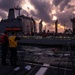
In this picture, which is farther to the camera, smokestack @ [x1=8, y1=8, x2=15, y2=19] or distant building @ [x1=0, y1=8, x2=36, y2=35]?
smokestack @ [x1=8, y1=8, x2=15, y2=19]

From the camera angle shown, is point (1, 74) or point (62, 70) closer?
point (1, 74)

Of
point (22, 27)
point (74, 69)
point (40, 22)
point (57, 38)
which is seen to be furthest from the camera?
point (40, 22)

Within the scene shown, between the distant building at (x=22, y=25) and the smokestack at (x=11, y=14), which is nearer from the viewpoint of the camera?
the distant building at (x=22, y=25)

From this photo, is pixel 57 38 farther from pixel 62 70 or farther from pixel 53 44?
pixel 62 70

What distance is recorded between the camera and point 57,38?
103ft

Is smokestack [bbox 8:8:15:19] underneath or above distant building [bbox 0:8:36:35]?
above

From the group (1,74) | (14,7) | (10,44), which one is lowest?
(1,74)

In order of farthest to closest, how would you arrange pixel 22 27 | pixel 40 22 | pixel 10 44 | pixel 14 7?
pixel 14 7 < pixel 40 22 < pixel 22 27 < pixel 10 44

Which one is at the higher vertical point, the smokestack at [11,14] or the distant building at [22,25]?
the smokestack at [11,14]

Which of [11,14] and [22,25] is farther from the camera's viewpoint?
[11,14]

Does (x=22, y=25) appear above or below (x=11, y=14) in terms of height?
below

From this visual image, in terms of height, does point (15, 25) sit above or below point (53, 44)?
above

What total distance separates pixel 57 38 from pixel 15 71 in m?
19.8

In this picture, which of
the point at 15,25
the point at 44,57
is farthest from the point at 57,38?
the point at 15,25
